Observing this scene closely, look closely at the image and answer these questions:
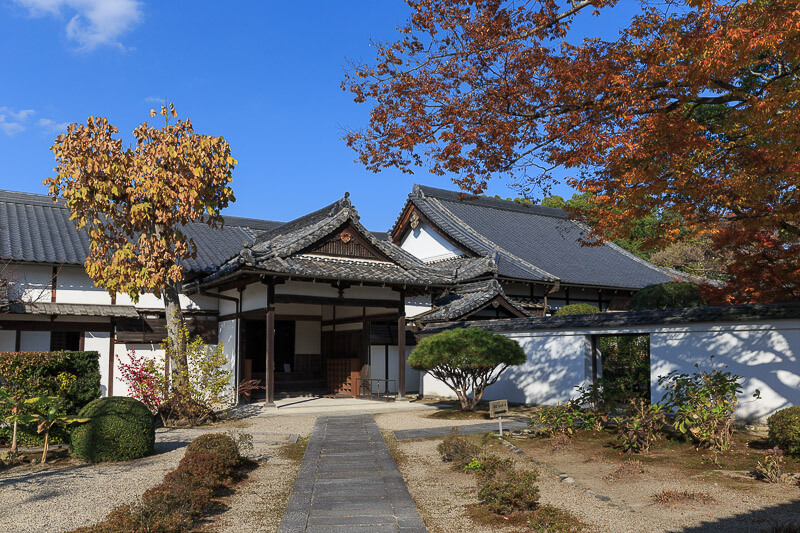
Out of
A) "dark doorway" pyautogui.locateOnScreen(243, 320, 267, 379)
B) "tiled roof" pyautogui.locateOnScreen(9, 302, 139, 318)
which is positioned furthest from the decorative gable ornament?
"tiled roof" pyautogui.locateOnScreen(9, 302, 139, 318)

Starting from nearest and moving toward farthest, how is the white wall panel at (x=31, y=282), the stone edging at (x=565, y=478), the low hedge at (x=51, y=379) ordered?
the stone edging at (x=565, y=478), the low hedge at (x=51, y=379), the white wall panel at (x=31, y=282)

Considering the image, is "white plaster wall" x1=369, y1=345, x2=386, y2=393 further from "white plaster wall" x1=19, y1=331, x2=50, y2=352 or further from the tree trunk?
"white plaster wall" x1=19, y1=331, x2=50, y2=352

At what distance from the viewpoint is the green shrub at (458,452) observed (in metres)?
8.48

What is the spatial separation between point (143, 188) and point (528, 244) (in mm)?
19133

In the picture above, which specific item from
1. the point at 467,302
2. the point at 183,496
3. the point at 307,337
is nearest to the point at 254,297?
the point at 307,337

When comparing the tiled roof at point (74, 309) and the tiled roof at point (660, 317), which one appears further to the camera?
the tiled roof at point (74, 309)

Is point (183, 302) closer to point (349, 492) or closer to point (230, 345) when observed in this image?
point (230, 345)

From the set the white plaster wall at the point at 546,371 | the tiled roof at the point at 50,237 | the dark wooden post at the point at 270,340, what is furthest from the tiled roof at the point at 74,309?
the white plaster wall at the point at 546,371

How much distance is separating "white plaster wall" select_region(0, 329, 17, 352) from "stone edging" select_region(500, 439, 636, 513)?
1329 centimetres

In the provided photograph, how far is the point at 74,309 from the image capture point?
16.2m

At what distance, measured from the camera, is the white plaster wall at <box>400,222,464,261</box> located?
2586 centimetres

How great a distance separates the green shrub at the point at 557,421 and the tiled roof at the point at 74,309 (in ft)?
39.3

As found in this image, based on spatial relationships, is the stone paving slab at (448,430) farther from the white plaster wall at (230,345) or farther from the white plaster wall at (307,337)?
the white plaster wall at (307,337)

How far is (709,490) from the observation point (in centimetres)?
688
